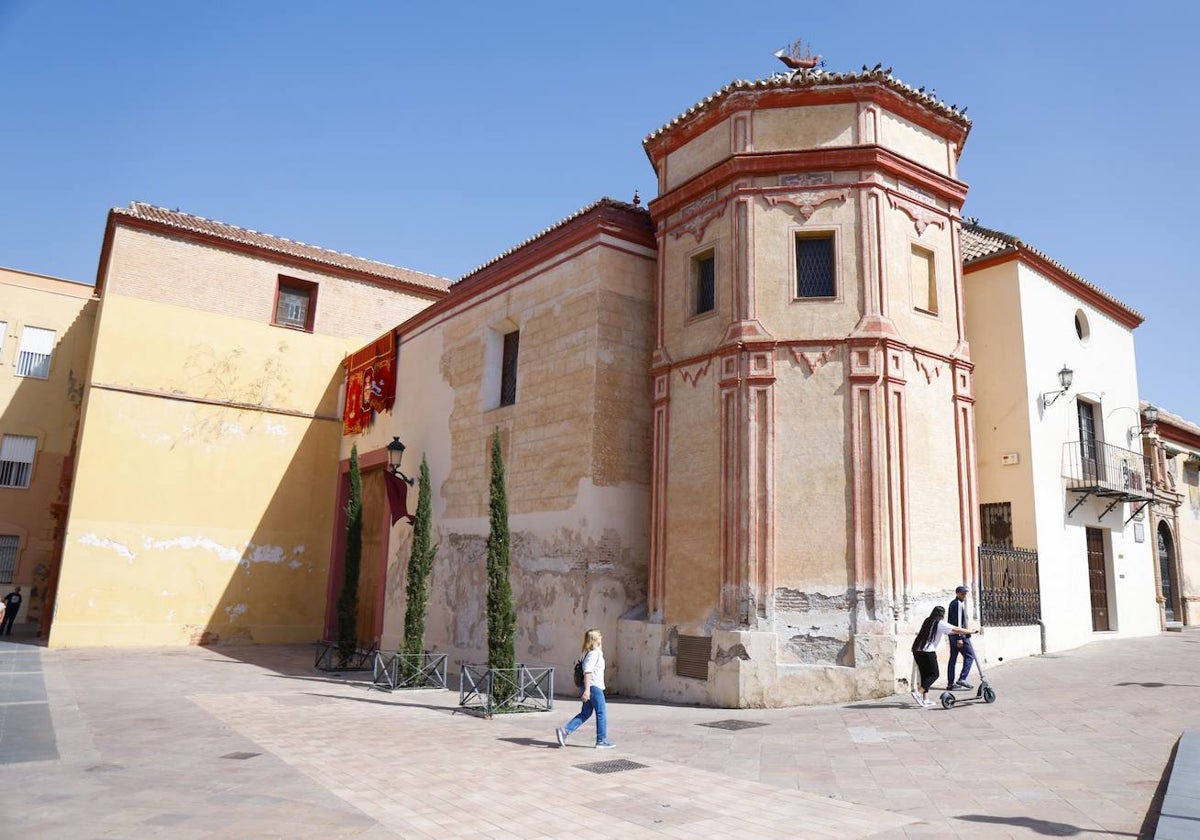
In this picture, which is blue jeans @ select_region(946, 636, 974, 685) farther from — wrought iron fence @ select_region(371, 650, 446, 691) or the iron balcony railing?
wrought iron fence @ select_region(371, 650, 446, 691)

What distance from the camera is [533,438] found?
50.2 feet

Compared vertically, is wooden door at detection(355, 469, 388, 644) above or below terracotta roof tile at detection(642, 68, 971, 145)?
below

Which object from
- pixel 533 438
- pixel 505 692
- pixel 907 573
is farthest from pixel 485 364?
pixel 907 573

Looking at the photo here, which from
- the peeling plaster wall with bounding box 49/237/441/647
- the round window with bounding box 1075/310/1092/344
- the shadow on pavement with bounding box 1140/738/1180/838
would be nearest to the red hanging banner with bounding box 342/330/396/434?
the peeling plaster wall with bounding box 49/237/441/647

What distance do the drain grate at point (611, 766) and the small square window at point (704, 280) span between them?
744 cm

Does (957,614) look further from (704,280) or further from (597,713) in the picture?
(704,280)

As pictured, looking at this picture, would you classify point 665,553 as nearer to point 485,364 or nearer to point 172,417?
point 485,364

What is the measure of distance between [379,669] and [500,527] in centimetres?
422

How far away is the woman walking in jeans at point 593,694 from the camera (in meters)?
8.73

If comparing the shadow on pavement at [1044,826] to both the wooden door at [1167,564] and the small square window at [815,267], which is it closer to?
the small square window at [815,267]

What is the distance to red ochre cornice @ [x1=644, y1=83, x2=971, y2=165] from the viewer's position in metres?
12.7

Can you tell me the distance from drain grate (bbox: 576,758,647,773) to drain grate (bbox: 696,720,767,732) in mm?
2078

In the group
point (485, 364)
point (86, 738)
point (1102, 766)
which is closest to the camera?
point (1102, 766)

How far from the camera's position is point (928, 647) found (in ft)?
34.2
